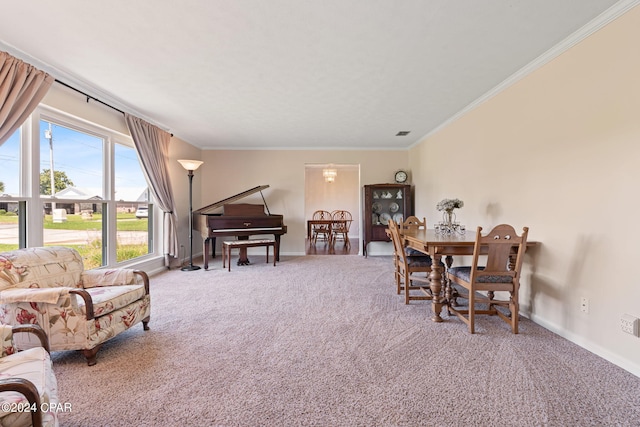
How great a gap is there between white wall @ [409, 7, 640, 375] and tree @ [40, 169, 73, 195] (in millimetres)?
4885

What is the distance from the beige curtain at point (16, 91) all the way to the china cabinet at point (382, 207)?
4906 millimetres

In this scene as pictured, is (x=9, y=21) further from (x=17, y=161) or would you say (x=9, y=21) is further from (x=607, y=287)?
(x=607, y=287)

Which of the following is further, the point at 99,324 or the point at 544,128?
the point at 544,128

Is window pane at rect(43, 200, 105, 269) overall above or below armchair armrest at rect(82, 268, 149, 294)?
above

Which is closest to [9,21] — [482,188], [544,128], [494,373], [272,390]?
[272,390]

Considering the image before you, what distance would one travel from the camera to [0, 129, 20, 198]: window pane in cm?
247

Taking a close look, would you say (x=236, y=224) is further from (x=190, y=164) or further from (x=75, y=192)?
(x=75, y=192)

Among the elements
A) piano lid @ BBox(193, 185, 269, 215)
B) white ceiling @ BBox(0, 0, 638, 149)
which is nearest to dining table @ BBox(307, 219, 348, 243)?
piano lid @ BBox(193, 185, 269, 215)

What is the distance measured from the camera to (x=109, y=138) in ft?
12.1

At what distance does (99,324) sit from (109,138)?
2.79 meters

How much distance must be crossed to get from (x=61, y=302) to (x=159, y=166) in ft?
9.45

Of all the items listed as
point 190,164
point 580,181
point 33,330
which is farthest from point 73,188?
point 580,181

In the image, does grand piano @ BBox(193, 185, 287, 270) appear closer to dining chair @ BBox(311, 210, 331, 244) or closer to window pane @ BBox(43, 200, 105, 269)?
window pane @ BBox(43, 200, 105, 269)

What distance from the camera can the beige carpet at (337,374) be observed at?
1.42 meters
